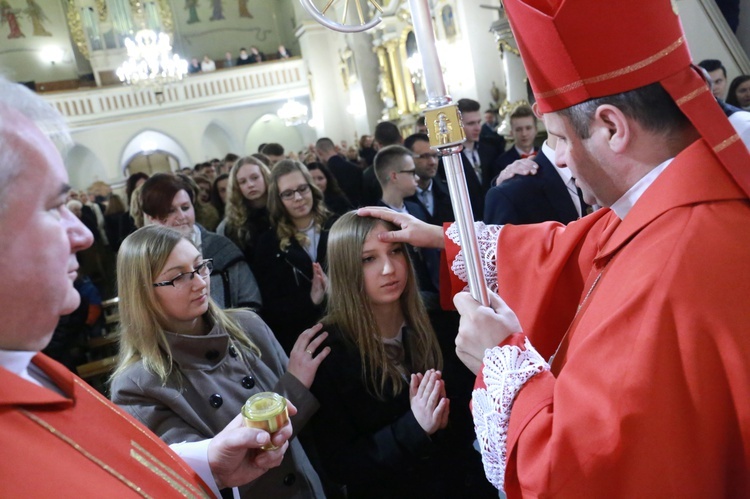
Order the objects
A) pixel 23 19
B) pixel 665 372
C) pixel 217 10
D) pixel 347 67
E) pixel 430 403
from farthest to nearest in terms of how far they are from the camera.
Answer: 1. pixel 217 10
2. pixel 23 19
3. pixel 347 67
4. pixel 430 403
5. pixel 665 372

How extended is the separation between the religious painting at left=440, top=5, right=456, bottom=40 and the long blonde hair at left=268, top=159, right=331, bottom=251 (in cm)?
910

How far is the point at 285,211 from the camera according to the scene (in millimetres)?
3609

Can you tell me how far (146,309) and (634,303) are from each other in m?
1.49

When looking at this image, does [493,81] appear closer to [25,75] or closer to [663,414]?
[663,414]

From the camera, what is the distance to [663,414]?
1008 mm

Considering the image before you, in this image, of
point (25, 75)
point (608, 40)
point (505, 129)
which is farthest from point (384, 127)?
point (25, 75)

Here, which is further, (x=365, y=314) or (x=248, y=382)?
(x=365, y=314)

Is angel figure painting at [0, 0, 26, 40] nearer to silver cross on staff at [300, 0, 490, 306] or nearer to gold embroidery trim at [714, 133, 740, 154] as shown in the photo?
silver cross on staff at [300, 0, 490, 306]

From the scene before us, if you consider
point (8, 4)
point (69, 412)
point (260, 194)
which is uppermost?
point (8, 4)

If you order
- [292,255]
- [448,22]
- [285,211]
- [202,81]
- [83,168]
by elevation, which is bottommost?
[292,255]

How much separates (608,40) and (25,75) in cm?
2366

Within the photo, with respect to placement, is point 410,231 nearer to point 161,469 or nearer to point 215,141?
point 161,469

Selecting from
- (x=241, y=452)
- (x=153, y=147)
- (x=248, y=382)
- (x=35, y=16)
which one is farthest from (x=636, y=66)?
(x=35, y=16)

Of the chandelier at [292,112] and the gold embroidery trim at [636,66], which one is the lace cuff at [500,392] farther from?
the chandelier at [292,112]
